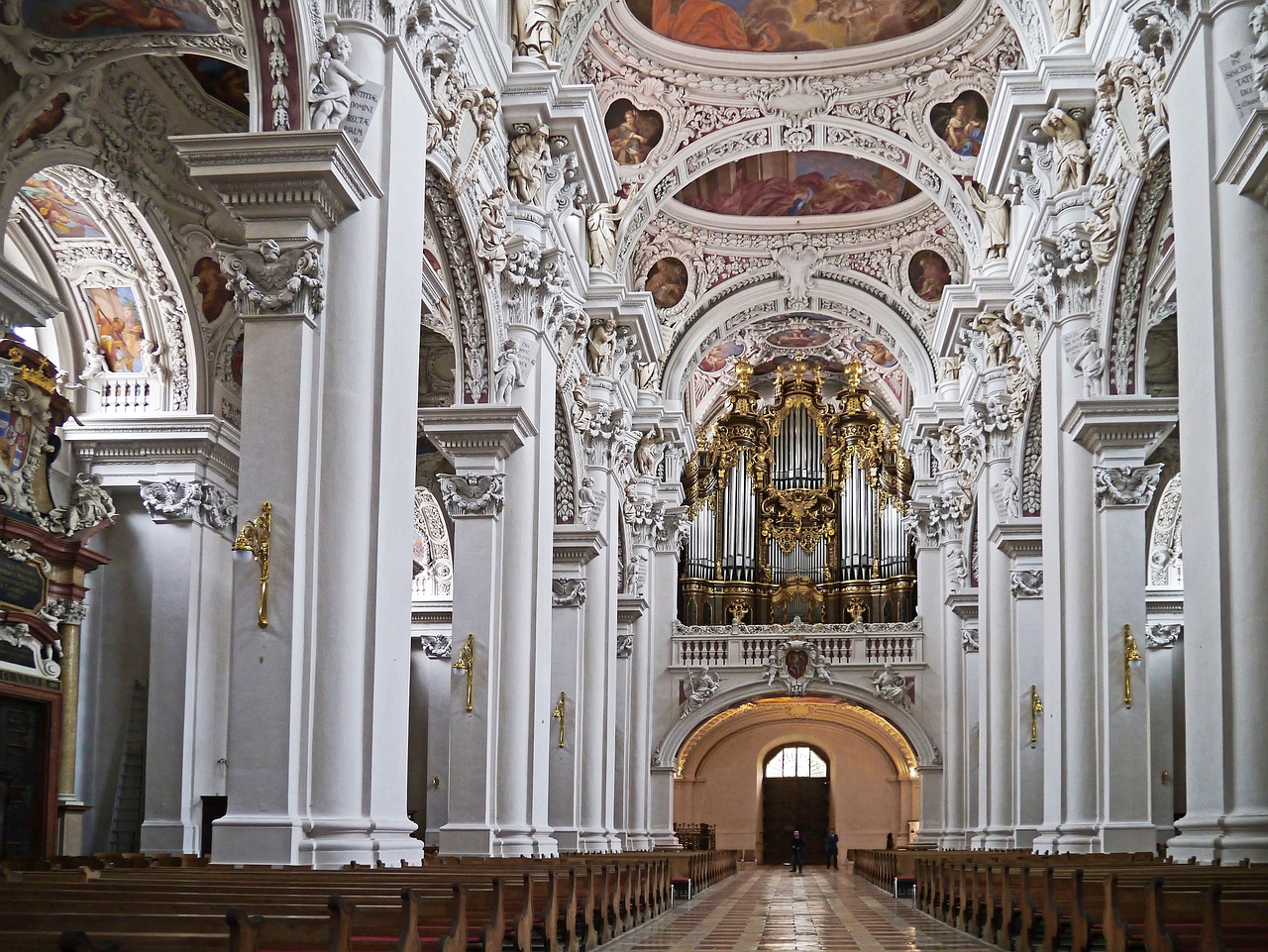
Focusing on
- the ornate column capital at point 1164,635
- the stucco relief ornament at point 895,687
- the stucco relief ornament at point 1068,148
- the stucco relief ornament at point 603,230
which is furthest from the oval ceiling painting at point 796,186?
the stucco relief ornament at point 1068,148

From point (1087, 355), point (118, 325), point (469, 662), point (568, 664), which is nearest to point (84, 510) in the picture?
point (118, 325)

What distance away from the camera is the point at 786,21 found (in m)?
22.6

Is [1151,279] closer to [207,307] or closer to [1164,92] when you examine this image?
[1164,92]

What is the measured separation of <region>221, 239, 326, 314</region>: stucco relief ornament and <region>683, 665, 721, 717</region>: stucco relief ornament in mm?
21935

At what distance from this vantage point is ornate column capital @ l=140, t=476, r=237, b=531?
15.8 meters

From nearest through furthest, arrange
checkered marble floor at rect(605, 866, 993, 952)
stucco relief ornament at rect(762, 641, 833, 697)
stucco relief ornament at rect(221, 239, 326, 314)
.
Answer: stucco relief ornament at rect(221, 239, 326, 314)
checkered marble floor at rect(605, 866, 993, 952)
stucco relief ornament at rect(762, 641, 833, 697)

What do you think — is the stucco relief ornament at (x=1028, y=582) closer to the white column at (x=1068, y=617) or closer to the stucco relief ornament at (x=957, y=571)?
the white column at (x=1068, y=617)

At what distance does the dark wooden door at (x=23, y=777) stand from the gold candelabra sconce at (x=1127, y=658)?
32.0ft

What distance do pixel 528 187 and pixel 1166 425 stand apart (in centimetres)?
667

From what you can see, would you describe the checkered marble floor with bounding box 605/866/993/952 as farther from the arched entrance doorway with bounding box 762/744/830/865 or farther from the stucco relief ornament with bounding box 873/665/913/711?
the arched entrance doorway with bounding box 762/744/830/865

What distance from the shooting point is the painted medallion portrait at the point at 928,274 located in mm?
28109

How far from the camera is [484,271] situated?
1516cm

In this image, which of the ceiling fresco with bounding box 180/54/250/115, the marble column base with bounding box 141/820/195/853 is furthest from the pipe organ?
the ceiling fresco with bounding box 180/54/250/115

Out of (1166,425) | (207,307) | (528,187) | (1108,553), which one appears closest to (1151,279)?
(1166,425)
